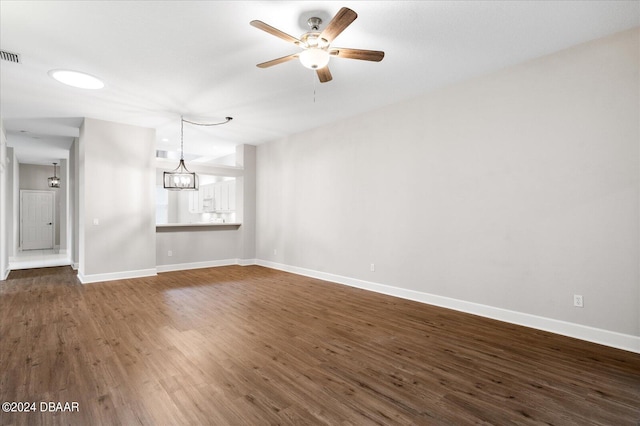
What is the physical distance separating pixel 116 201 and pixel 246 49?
427cm

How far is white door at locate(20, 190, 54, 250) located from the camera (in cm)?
1039

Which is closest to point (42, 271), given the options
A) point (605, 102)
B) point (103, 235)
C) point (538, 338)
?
point (103, 235)

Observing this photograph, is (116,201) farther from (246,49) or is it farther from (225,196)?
(246,49)

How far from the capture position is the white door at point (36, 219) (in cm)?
1039

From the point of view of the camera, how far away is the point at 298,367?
8.21ft

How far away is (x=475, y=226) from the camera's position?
395 centimetres

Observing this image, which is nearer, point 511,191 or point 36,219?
point 511,191

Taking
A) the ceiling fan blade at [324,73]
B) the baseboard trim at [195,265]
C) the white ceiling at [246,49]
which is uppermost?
the white ceiling at [246,49]

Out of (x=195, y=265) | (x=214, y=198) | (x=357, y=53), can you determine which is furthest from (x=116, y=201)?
(x=357, y=53)

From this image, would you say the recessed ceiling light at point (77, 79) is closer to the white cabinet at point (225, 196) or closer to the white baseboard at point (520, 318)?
the white cabinet at point (225, 196)

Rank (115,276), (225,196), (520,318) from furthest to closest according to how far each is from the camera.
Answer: (225,196), (115,276), (520,318)

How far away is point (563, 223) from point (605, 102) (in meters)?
1.24

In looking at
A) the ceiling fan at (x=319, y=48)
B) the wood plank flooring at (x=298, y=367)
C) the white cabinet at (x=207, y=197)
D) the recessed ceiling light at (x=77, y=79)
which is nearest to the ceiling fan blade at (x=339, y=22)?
the ceiling fan at (x=319, y=48)

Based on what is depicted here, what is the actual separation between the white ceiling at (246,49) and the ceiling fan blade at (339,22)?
11.0 inches
